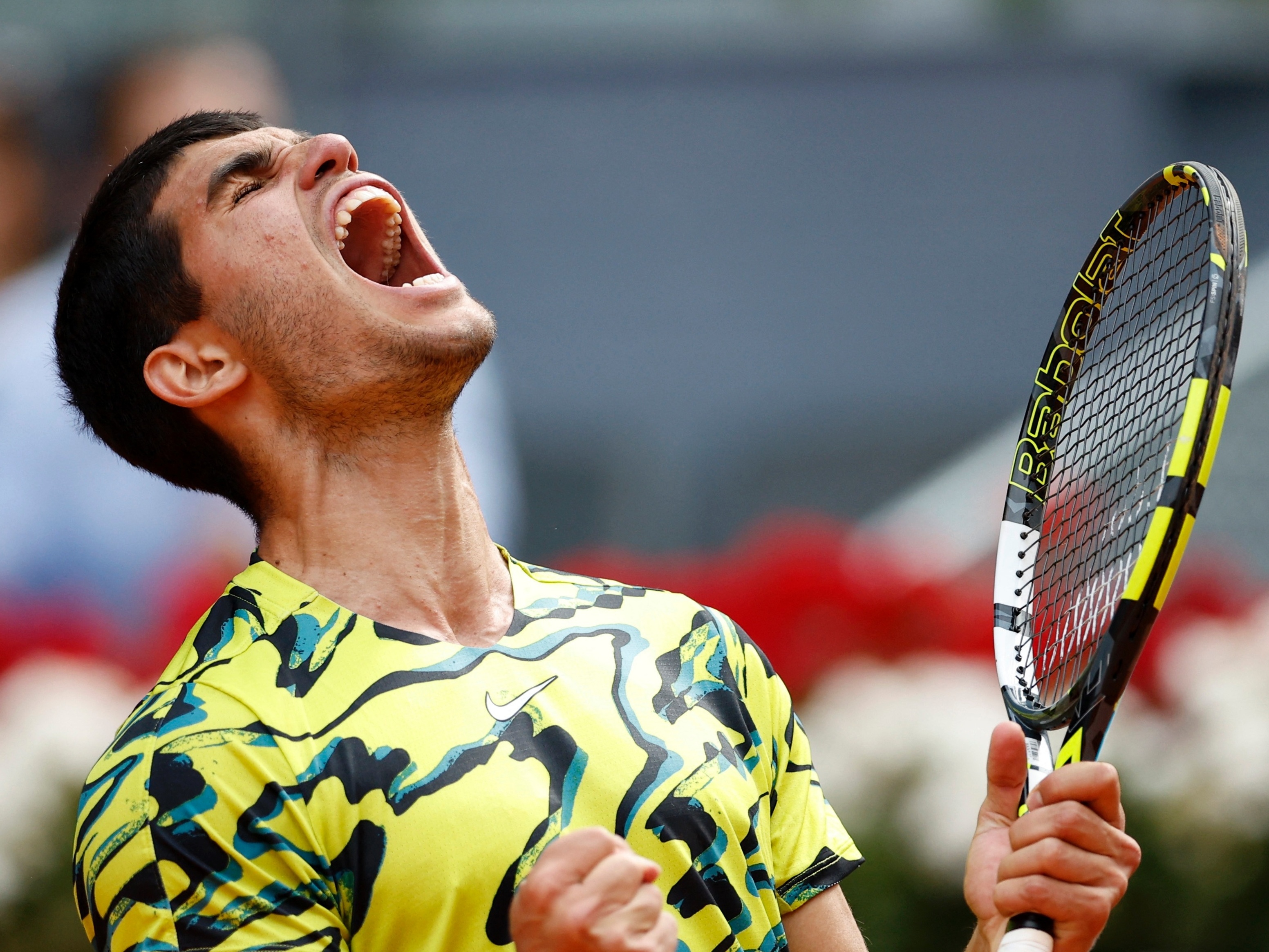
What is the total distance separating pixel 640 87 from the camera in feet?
25.1

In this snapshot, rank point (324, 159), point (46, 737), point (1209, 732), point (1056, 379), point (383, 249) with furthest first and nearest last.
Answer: point (1209, 732) < point (46, 737) < point (383, 249) < point (1056, 379) < point (324, 159)

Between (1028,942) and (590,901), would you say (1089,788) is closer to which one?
(1028,942)

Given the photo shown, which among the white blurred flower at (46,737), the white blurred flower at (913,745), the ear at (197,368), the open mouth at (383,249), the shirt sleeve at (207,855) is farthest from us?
the white blurred flower at (913,745)

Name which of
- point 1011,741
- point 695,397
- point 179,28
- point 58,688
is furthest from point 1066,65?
point 1011,741

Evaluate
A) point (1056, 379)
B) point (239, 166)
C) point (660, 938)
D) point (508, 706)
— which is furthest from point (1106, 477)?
point (239, 166)

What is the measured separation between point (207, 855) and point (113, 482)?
3.29 m

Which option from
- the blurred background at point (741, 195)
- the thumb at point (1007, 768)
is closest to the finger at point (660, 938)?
the thumb at point (1007, 768)

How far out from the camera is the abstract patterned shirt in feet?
6.38

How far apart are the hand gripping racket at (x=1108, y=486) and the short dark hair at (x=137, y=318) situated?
117 cm

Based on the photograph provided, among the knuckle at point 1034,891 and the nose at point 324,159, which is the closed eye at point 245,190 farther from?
the knuckle at point 1034,891

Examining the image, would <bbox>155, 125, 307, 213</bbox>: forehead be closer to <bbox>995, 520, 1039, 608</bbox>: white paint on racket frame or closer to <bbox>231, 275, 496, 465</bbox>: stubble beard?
<bbox>231, 275, 496, 465</bbox>: stubble beard

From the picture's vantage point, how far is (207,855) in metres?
1.93

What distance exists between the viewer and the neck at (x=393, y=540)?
2.30m

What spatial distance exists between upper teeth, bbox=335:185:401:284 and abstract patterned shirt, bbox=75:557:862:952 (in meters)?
0.55
